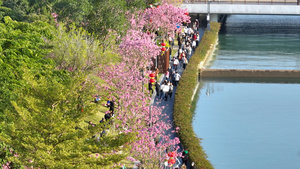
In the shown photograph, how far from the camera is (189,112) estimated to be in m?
45.4

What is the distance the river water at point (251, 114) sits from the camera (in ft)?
133

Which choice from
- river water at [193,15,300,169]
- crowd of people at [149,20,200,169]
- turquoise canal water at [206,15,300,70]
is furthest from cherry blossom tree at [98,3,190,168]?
turquoise canal water at [206,15,300,70]

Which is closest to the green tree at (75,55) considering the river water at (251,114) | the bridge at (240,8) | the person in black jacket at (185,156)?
the person in black jacket at (185,156)

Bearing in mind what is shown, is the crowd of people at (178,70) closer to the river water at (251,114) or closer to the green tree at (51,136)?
the river water at (251,114)

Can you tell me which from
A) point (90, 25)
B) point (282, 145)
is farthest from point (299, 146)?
point (90, 25)

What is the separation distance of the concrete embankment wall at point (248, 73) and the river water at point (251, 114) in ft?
2.71

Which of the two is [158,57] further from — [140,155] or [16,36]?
[140,155]

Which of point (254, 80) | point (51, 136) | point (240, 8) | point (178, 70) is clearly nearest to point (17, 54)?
point (51, 136)

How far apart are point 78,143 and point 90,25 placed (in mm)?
26920

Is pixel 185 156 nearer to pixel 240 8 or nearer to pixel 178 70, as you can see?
pixel 178 70

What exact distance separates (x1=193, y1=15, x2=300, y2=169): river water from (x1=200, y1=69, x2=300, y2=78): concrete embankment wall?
2.71 ft

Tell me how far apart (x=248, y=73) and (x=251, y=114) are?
1184 cm

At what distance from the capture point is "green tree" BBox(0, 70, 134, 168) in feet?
80.0

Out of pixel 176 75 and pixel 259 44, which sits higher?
pixel 176 75
